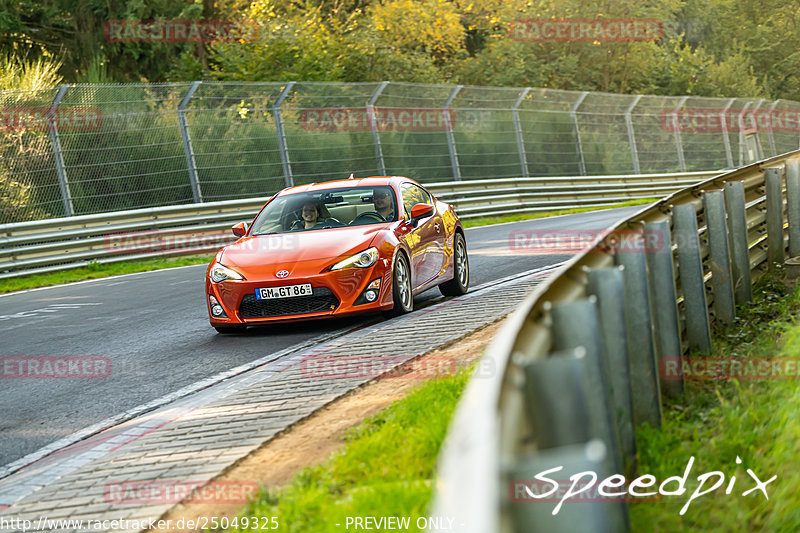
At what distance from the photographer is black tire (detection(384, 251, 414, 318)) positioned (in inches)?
384

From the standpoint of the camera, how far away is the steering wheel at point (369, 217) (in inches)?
412

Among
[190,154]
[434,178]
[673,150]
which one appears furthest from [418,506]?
[673,150]

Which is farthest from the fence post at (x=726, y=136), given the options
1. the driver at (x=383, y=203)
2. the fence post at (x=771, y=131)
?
the driver at (x=383, y=203)

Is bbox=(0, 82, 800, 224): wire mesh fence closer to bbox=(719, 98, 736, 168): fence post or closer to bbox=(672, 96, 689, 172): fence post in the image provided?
bbox=(672, 96, 689, 172): fence post

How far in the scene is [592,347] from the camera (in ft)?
11.0

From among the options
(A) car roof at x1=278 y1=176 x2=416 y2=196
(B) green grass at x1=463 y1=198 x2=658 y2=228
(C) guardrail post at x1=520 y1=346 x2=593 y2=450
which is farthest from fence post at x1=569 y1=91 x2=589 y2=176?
(C) guardrail post at x1=520 y1=346 x2=593 y2=450

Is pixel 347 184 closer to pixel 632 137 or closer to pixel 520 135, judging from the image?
pixel 520 135

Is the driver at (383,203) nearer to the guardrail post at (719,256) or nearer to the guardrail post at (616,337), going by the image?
the guardrail post at (719,256)

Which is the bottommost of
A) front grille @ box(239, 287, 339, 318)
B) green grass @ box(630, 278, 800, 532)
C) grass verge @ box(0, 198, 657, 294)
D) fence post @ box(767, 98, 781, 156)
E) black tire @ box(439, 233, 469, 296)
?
fence post @ box(767, 98, 781, 156)

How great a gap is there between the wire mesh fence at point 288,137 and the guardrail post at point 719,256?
14.2 metres

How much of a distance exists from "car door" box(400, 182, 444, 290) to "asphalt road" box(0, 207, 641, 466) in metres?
0.58

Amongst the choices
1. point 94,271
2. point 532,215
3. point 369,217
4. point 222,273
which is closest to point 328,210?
point 369,217

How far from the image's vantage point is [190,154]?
67.8ft

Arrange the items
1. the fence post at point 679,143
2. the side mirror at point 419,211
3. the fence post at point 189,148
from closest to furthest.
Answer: the side mirror at point 419,211 → the fence post at point 189,148 → the fence post at point 679,143
